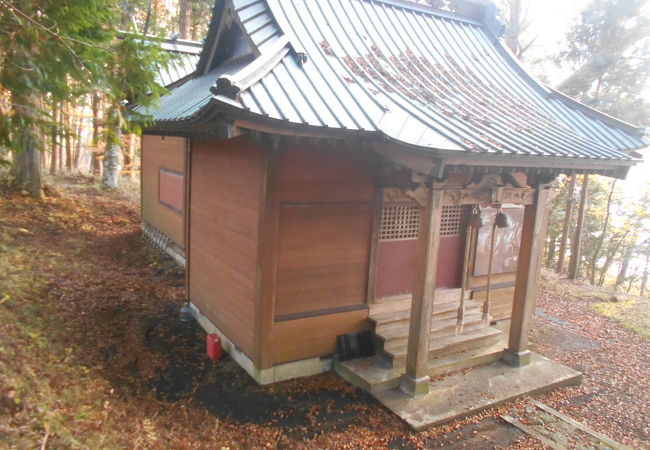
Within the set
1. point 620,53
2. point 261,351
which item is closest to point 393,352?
point 261,351

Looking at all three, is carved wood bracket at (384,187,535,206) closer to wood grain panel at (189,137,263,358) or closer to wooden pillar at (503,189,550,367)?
wooden pillar at (503,189,550,367)

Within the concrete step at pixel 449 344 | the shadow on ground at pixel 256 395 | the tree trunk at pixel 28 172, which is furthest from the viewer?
the tree trunk at pixel 28 172

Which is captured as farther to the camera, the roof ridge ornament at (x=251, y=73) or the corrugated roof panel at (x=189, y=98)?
the corrugated roof panel at (x=189, y=98)

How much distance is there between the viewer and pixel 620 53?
15.6 meters

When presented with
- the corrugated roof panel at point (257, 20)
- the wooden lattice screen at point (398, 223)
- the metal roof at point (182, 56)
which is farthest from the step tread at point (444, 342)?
the metal roof at point (182, 56)

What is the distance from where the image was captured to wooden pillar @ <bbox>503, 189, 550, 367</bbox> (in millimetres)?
6164

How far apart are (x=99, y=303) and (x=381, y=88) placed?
20.2 feet

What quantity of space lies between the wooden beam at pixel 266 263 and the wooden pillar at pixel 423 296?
5.88 feet

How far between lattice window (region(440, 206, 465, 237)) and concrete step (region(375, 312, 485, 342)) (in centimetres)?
141

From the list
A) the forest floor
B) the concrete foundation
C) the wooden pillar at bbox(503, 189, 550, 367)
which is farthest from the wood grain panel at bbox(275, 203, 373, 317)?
the wooden pillar at bbox(503, 189, 550, 367)

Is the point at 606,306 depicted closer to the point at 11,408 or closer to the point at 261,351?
the point at 261,351

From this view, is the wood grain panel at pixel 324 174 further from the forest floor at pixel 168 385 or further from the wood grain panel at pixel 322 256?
the forest floor at pixel 168 385

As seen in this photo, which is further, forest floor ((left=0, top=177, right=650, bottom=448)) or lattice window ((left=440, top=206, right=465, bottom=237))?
lattice window ((left=440, top=206, right=465, bottom=237))

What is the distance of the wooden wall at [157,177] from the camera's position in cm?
1022
